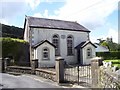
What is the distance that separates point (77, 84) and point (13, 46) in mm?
17115

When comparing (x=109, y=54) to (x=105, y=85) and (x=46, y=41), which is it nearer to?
(x=46, y=41)

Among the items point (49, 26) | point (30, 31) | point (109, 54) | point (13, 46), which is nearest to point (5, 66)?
point (13, 46)

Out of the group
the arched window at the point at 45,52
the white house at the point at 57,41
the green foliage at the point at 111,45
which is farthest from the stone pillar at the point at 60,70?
the green foliage at the point at 111,45

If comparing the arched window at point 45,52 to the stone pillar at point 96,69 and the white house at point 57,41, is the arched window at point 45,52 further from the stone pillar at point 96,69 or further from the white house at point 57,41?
the stone pillar at point 96,69

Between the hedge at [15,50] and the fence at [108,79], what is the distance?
18.2 m

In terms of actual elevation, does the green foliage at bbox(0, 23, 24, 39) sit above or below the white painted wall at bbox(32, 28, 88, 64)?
above

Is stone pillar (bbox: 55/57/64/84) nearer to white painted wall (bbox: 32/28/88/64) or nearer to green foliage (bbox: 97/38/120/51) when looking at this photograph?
white painted wall (bbox: 32/28/88/64)

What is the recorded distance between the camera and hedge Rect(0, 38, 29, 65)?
2966 cm

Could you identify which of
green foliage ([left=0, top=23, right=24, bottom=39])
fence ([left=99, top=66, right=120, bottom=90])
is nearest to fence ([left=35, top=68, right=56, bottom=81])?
fence ([left=99, top=66, right=120, bottom=90])

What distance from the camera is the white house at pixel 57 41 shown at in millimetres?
30625

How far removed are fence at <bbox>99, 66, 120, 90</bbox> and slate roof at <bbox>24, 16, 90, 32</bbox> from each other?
2024 centimetres

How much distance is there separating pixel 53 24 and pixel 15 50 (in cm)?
691

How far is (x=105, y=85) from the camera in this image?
37.9 ft

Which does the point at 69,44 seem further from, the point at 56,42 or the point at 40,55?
the point at 40,55
